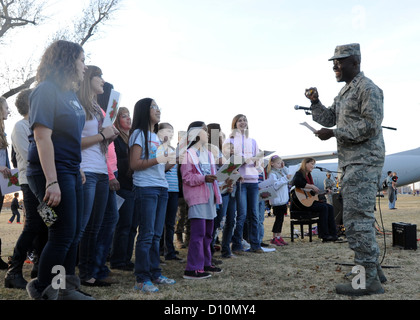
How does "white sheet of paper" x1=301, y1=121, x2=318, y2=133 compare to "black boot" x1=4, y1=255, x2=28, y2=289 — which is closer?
"white sheet of paper" x1=301, y1=121, x2=318, y2=133

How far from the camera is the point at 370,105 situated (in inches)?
119

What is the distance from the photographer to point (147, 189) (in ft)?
10.6

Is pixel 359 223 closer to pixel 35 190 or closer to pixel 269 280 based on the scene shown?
pixel 269 280

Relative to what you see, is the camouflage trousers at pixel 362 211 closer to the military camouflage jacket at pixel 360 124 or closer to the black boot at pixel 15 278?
the military camouflage jacket at pixel 360 124

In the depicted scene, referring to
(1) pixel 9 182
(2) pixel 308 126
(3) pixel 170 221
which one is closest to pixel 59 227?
(2) pixel 308 126

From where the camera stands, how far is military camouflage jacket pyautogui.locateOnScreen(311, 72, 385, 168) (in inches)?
119

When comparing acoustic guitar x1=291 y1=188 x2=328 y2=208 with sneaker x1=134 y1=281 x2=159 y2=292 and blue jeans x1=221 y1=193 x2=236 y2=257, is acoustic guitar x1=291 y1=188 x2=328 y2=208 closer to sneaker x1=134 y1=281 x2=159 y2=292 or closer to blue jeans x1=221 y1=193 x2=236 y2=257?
blue jeans x1=221 y1=193 x2=236 y2=257

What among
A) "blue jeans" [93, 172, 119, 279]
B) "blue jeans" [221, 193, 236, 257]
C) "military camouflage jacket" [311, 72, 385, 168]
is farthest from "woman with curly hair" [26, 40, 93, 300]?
"blue jeans" [221, 193, 236, 257]

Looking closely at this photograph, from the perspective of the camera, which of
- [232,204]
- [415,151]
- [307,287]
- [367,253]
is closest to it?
[367,253]

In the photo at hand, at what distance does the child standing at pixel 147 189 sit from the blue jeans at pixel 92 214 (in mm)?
301

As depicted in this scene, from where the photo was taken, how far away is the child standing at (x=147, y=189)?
319 cm

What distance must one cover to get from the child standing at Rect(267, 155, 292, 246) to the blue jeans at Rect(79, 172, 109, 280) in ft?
13.1
